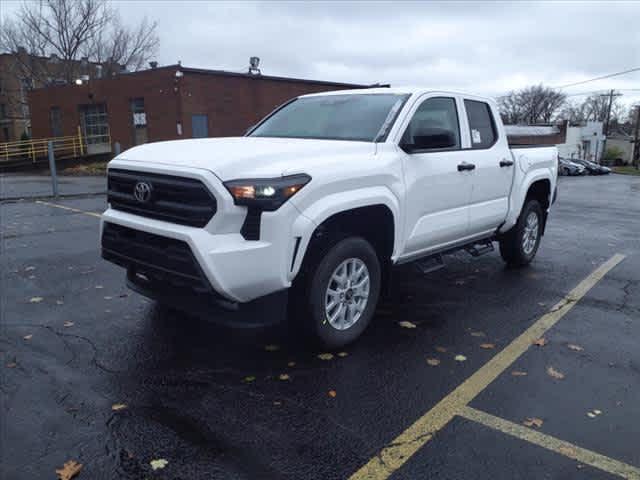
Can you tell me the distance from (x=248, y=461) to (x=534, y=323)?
3179 millimetres

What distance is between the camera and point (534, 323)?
16.3 ft

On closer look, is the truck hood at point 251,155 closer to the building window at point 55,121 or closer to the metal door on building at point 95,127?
the metal door on building at point 95,127

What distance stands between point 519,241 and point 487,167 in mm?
1551

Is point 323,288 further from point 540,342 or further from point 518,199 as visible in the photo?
point 518,199

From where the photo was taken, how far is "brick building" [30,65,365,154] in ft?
88.9

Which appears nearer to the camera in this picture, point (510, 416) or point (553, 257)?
point (510, 416)

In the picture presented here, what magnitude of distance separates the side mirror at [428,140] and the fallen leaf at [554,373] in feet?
6.63

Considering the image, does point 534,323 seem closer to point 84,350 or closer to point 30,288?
point 84,350

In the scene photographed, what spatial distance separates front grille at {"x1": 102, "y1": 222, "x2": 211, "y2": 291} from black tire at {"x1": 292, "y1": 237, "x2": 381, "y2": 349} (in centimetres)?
78

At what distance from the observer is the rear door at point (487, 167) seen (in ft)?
17.9

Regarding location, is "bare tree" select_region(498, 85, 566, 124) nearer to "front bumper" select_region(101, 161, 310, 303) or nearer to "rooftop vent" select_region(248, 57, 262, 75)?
"rooftop vent" select_region(248, 57, 262, 75)

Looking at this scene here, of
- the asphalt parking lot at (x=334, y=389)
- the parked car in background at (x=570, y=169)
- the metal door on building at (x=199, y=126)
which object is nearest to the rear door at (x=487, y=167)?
the asphalt parking lot at (x=334, y=389)

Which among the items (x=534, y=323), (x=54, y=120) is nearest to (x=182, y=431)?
(x=534, y=323)

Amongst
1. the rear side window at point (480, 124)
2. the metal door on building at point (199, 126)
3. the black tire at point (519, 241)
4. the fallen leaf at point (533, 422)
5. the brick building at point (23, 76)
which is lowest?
the fallen leaf at point (533, 422)
